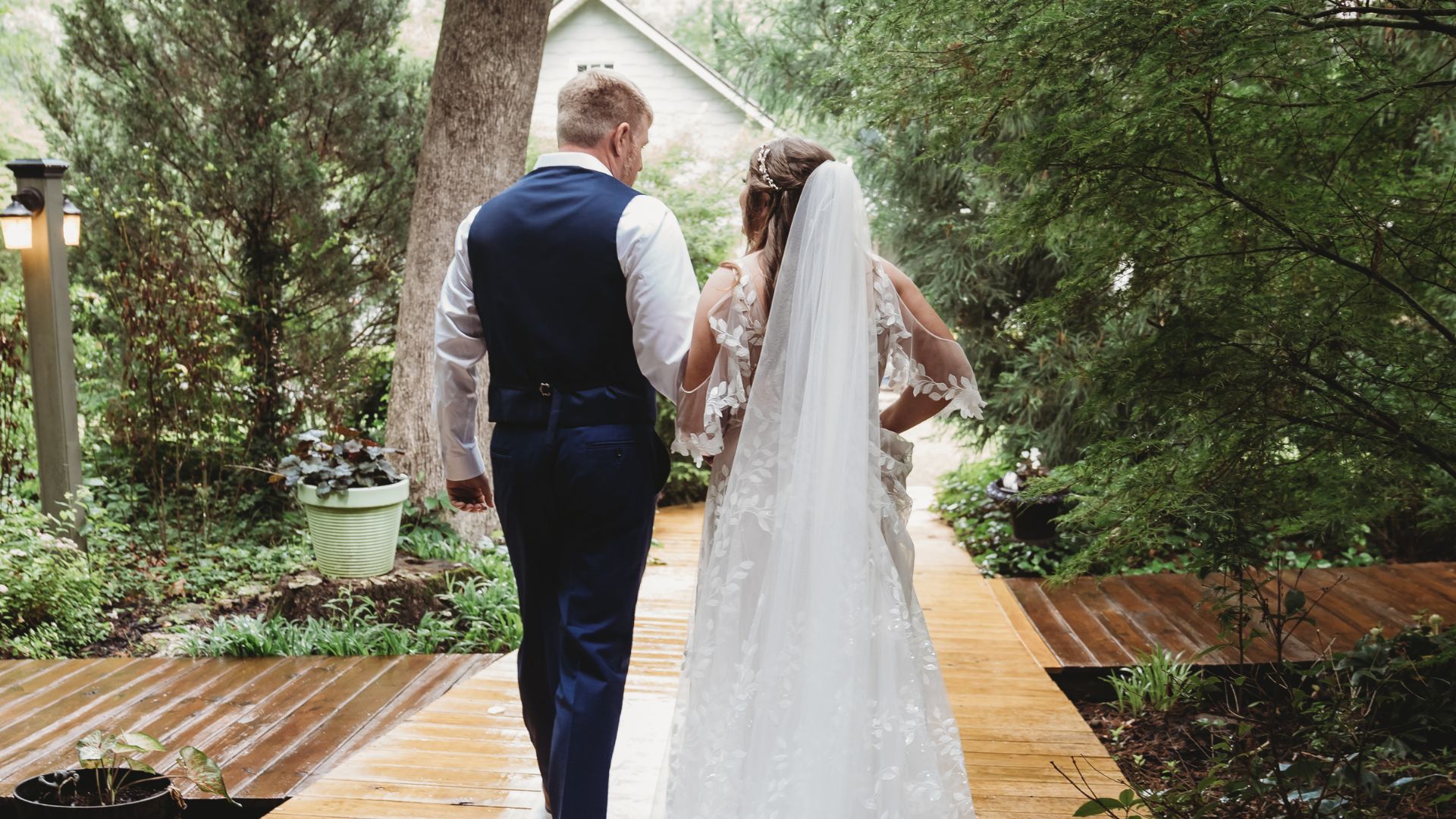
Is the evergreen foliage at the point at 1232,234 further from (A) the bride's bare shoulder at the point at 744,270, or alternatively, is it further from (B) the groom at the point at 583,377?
(B) the groom at the point at 583,377

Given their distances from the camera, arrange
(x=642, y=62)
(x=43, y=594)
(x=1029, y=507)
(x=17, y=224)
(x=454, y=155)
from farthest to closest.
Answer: (x=642, y=62), (x=1029, y=507), (x=454, y=155), (x=17, y=224), (x=43, y=594)

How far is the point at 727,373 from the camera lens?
7.57 ft

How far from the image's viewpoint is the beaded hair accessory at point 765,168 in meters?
2.34

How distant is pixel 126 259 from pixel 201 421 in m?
1.02

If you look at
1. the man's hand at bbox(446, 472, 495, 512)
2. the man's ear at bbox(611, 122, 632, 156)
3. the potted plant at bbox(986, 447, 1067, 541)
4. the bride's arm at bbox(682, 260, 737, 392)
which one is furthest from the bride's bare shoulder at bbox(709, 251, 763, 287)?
the potted plant at bbox(986, 447, 1067, 541)

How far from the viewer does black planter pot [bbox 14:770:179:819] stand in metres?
2.57

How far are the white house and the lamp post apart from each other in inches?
452

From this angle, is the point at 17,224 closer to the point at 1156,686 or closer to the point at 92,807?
the point at 92,807

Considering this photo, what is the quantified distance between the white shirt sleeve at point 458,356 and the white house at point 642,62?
45.8 ft

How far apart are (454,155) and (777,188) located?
3.84 metres

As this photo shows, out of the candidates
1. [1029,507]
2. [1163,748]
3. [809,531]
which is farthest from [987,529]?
[809,531]

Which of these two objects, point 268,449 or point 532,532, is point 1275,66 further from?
point 268,449

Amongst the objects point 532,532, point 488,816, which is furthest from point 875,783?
point 488,816

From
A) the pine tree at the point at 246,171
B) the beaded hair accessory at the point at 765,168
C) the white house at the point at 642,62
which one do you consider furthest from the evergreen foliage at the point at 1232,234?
the white house at the point at 642,62
